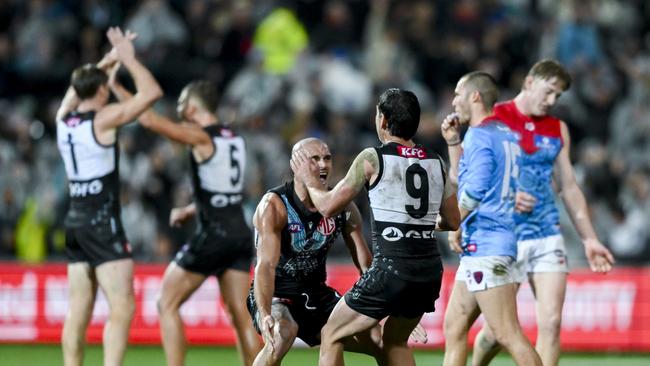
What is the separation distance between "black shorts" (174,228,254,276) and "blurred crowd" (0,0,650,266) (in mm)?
5799

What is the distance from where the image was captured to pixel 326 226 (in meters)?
8.73

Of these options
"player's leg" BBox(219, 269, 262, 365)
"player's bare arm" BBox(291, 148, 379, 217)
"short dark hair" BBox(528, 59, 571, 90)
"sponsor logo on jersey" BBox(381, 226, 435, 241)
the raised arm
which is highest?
"short dark hair" BBox(528, 59, 571, 90)

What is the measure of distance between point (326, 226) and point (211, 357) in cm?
576

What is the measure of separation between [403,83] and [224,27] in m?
3.20

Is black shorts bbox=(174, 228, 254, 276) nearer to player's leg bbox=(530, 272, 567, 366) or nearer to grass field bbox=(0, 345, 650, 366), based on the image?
grass field bbox=(0, 345, 650, 366)

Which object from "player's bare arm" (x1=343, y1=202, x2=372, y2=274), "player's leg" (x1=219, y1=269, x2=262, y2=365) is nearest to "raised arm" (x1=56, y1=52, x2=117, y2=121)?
"player's leg" (x1=219, y1=269, x2=262, y2=365)

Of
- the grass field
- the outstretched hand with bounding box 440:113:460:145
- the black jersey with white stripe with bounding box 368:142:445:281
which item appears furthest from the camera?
the grass field

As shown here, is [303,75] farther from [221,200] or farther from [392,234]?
[392,234]

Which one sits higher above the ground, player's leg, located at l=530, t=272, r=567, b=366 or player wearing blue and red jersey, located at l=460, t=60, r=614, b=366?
player wearing blue and red jersey, located at l=460, t=60, r=614, b=366

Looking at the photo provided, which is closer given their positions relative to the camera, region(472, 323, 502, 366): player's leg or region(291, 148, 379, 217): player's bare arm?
region(291, 148, 379, 217): player's bare arm

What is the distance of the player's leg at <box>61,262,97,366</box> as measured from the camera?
1054 centimetres

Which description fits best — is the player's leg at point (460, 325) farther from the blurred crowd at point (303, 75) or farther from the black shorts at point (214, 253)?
the blurred crowd at point (303, 75)

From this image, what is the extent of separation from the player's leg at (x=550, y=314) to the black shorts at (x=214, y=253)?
282cm

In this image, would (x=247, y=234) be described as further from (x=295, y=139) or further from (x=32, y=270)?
(x=295, y=139)
